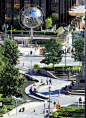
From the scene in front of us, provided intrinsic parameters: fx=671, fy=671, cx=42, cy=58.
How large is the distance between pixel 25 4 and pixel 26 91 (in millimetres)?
70210

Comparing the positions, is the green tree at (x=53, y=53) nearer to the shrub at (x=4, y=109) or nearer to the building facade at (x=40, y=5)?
the shrub at (x=4, y=109)

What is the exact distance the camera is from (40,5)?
178 m

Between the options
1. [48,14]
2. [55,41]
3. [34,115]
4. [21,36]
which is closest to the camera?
[34,115]

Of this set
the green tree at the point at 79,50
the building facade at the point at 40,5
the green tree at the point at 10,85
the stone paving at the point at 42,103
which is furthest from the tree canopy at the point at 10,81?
the building facade at the point at 40,5

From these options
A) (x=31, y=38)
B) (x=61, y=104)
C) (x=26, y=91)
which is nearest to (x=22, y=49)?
(x=31, y=38)

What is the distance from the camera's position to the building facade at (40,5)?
17825cm

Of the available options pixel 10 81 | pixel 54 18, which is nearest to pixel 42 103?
pixel 10 81

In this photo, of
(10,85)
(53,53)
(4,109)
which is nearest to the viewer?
(4,109)

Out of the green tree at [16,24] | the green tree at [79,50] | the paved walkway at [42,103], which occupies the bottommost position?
the green tree at [16,24]

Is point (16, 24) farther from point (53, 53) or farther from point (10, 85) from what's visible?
point (10, 85)

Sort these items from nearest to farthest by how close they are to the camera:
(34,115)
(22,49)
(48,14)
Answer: (34,115), (22,49), (48,14)

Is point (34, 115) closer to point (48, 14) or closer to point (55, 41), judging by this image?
point (55, 41)

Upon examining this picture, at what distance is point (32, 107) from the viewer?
3890 inches

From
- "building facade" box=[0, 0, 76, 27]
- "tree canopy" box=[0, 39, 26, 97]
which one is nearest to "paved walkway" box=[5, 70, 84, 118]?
"tree canopy" box=[0, 39, 26, 97]
